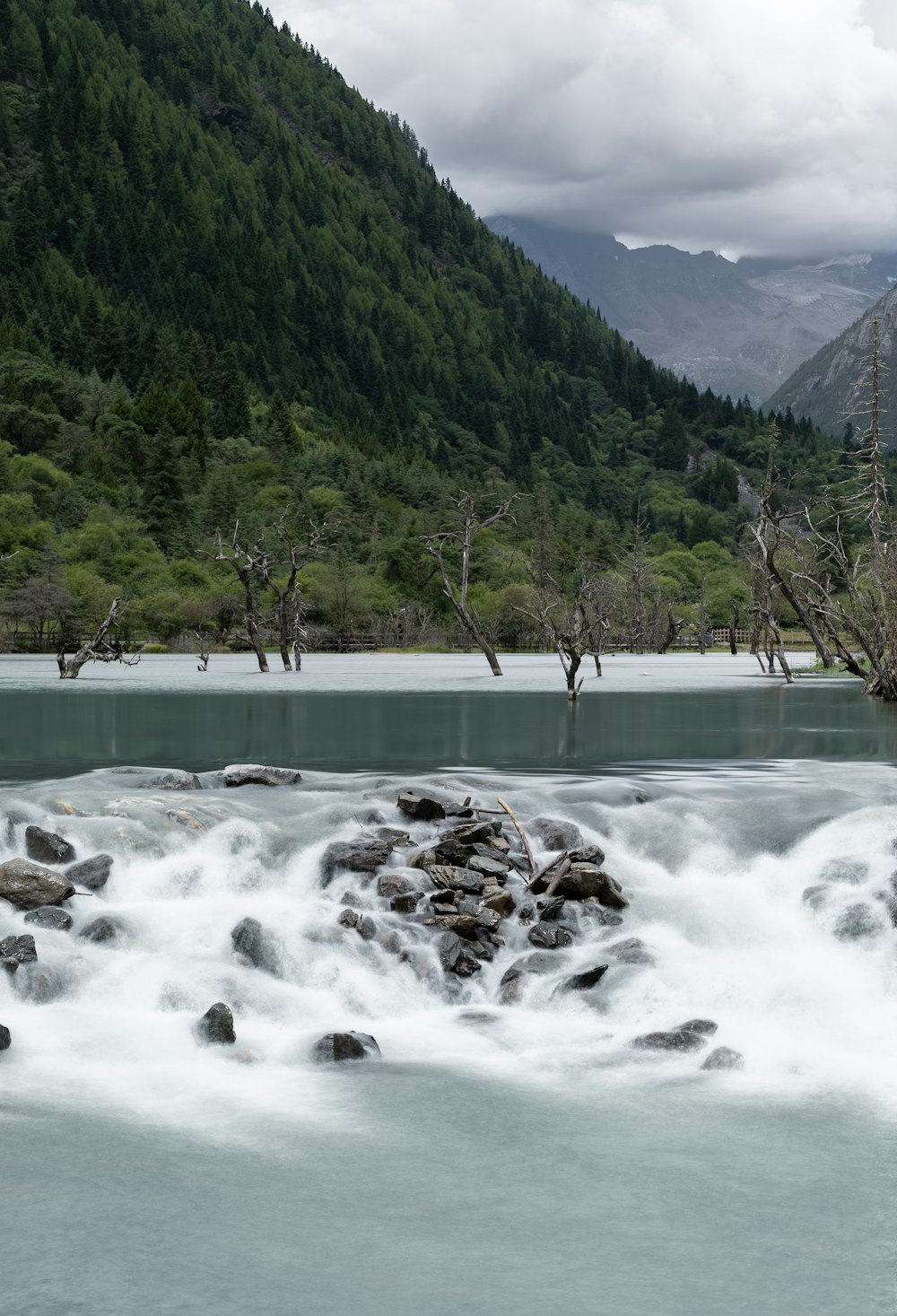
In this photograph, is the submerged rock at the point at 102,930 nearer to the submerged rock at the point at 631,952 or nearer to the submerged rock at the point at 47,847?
the submerged rock at the point at 47,847

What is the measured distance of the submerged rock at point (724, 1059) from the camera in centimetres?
1388

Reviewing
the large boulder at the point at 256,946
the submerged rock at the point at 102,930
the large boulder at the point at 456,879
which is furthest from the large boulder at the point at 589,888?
the submerged rock at the point at 102,930

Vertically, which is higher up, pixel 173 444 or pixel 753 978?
pixel 173 444

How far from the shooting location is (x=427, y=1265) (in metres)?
9.63

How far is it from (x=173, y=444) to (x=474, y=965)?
189m

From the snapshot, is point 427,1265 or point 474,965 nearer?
point 427,1265

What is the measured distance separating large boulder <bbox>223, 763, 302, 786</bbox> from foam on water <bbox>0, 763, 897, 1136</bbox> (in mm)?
2385

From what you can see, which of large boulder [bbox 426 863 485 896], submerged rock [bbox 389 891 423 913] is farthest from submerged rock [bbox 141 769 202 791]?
submerged rock [bbox 389 891 423 913]

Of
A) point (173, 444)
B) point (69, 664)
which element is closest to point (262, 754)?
point (69, 664)

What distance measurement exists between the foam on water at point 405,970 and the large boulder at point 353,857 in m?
0.20

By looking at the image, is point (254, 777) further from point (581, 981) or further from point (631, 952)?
point (581, 981)

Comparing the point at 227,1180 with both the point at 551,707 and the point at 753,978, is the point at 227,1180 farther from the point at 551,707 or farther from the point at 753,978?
the point at 551,707

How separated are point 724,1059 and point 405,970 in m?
3.94

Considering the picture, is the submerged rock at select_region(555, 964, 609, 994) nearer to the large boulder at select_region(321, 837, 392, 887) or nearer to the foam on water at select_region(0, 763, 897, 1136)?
the foam on water at select_region(0, 763, 897, 1136)
